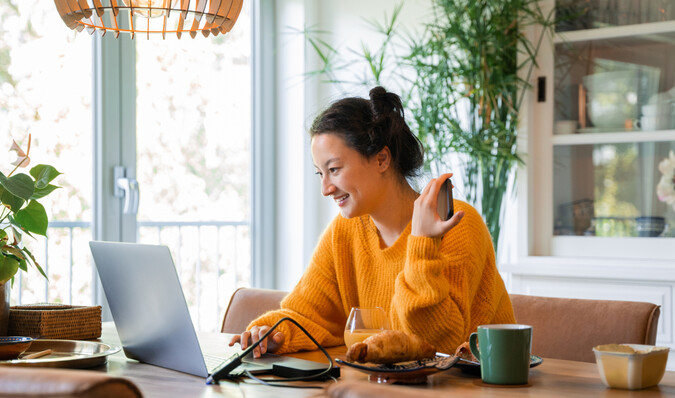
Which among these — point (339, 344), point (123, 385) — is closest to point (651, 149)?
point (339, 344)

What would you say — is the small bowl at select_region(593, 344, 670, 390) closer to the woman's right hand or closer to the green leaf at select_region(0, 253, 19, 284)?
the woman's right hand

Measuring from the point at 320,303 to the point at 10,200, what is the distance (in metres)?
0.70

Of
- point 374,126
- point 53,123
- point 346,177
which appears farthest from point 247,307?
point 53,123

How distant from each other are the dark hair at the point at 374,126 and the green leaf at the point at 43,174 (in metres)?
0.61

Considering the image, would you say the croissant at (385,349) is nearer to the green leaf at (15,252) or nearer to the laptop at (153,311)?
the laptop at (153,311)

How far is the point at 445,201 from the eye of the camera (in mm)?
1439

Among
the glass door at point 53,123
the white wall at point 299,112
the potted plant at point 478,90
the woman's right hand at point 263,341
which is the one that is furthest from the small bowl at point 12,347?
the white wall at point 299,112

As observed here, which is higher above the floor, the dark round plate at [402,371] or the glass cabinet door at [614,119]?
the glass cabinet door at [614,119]

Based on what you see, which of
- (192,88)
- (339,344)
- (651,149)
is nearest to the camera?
(339,344)

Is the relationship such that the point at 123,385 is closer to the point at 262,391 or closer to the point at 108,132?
the point at 262,391

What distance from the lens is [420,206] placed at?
4.81 feet

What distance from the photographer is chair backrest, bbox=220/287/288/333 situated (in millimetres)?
1992

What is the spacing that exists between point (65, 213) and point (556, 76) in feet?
6.45

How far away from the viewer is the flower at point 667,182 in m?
2.76
